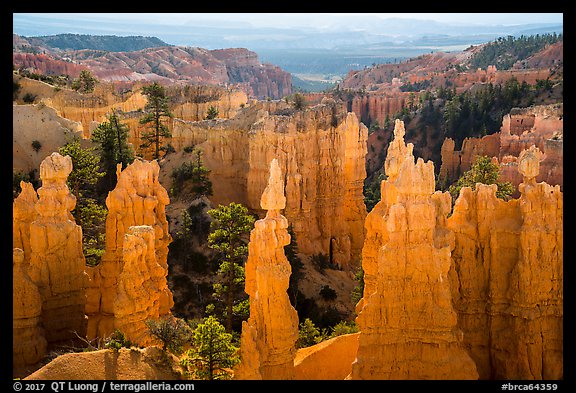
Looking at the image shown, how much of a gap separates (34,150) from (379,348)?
29535 millimetres

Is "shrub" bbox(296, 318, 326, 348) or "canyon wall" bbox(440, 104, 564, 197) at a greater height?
"canyon wall" bbox(440, 104, 564, 197)

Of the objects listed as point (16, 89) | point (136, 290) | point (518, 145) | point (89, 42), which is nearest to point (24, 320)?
point (136, 290)

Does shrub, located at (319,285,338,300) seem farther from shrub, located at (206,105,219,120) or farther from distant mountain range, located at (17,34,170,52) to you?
distant mountain range, located at (17,34,170,52)

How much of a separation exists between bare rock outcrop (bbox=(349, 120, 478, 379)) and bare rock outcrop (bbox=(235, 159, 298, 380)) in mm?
2242

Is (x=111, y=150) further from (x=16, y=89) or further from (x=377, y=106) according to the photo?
(x=377, y=106)

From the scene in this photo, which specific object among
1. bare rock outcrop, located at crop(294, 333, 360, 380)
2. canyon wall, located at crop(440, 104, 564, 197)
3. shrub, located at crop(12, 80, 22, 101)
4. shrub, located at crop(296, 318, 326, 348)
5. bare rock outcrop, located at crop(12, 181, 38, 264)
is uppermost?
shrub, located at crop(12, 80, 22, 101)

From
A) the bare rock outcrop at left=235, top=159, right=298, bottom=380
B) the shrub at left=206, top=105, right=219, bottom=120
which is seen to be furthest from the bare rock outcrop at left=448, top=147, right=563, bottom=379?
the shrub at left=206, top=105, right=219, bottom=120

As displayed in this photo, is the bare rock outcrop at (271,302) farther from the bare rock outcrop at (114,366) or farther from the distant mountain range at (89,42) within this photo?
the distant mountain range at (89,42)

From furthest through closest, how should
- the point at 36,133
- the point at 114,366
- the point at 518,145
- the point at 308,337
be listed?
1. the point at 518,145
2. the point at 36,133
3. the point at 308,337
4. the point at 114,366

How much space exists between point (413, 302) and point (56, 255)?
1220 cm

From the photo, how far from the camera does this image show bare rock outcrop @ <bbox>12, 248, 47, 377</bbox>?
22172 millimetres

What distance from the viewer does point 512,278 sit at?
69.0ft

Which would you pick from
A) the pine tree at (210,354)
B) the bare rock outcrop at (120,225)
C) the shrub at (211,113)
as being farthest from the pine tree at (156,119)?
the pine tree at (210,354)
